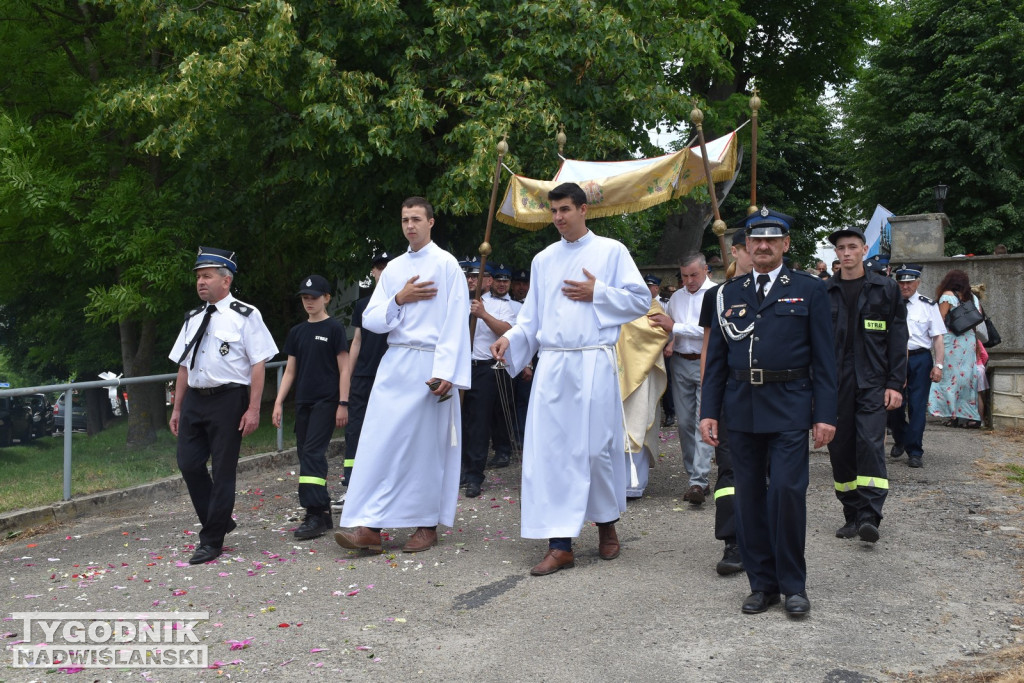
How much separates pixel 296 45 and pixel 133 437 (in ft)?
16.4

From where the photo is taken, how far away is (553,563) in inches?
255

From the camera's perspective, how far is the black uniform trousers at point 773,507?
5.41 metres

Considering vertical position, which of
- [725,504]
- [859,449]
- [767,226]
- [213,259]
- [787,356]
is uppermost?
[767,226]

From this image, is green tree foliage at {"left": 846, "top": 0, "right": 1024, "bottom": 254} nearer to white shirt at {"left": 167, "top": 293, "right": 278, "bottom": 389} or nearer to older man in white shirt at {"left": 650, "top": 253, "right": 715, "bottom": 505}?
older man in white shirt at {"left": 650, "top": 253, "right": 715, "bottom": 505}

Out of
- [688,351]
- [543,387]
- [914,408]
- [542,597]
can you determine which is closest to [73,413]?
[543,387]

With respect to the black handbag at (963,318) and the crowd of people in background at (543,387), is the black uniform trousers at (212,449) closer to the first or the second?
the crowd of people in background at (543,387)

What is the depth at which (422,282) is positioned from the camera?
7207 millimetres

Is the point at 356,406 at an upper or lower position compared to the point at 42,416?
upper

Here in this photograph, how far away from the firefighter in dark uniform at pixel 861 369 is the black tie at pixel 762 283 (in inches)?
64.5

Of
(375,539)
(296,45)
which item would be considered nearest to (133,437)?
(375,539)

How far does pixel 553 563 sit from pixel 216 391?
252cm

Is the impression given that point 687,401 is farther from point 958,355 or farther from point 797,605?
point 958,355

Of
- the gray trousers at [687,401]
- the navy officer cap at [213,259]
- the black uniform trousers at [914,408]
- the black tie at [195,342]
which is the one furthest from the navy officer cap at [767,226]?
the black uniform trousers at [914,408]

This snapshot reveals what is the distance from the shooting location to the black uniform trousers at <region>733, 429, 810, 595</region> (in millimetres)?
5406
